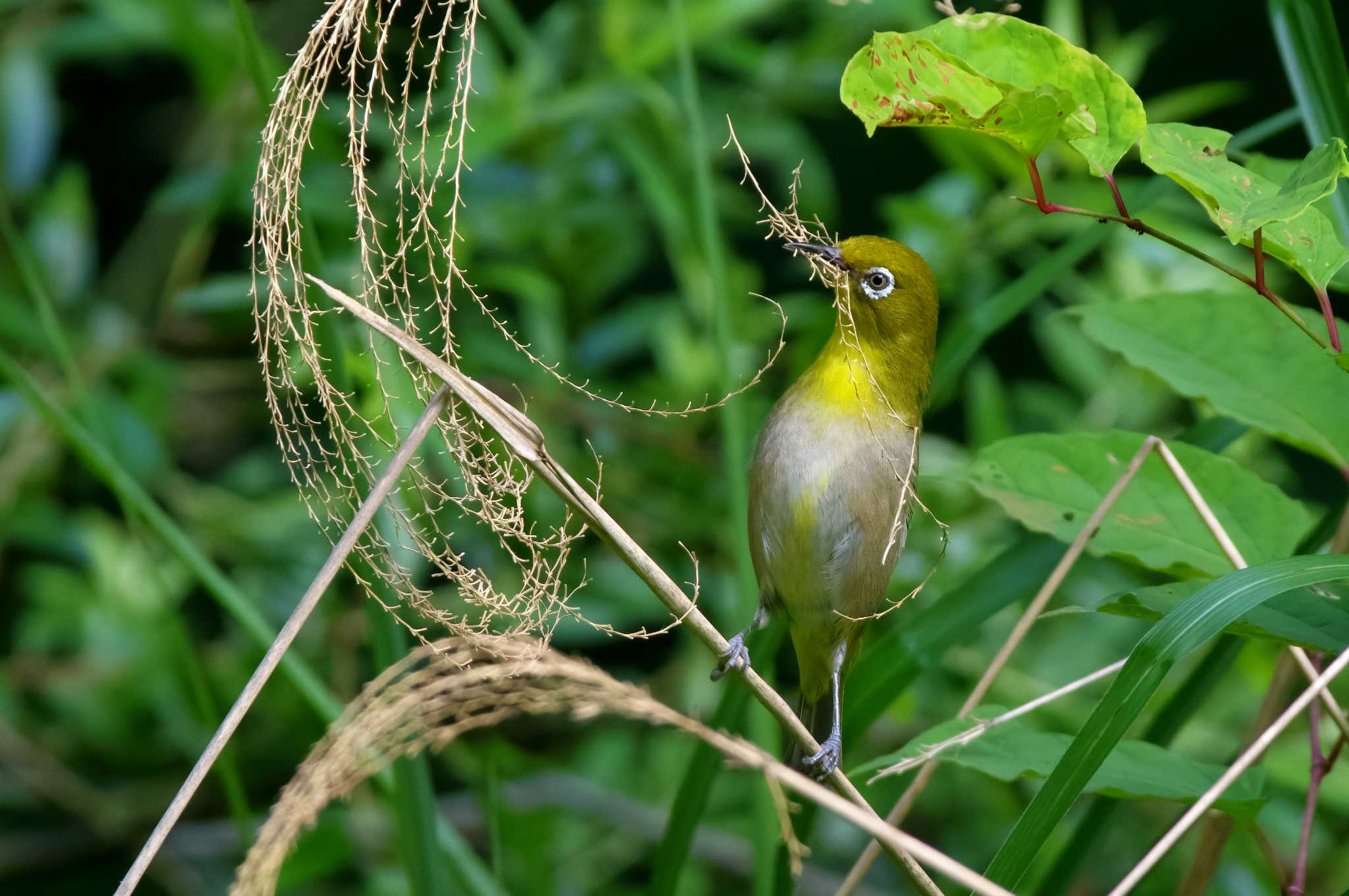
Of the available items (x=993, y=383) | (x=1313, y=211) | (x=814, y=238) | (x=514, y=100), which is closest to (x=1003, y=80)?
(x=1313, y=211)

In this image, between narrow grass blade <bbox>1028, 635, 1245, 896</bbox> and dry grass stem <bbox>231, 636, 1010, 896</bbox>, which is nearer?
dry grass stem <bbox>231, 636, 1010, 896</bbox>

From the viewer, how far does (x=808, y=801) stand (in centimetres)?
151

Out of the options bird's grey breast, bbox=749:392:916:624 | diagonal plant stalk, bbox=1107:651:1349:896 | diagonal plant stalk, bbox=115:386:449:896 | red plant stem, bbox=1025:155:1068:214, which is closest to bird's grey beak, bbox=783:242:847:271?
bird's grey breast, bbox=749:392:916:624

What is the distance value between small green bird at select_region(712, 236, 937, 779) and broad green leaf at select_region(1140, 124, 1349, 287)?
73cm

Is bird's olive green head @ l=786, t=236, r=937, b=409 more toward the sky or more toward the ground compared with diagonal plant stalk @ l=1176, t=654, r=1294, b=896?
more toward the sky

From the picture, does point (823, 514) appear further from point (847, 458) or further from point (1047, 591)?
point (1047, 591)

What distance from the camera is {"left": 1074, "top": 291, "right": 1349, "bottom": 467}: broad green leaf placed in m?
1.32

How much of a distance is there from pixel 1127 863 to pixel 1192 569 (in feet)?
4.67

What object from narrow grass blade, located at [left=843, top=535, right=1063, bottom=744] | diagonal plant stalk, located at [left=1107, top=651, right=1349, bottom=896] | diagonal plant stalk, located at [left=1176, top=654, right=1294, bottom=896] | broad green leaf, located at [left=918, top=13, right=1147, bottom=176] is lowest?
diagonal plant stalk, located at [left=1176, top=654, right=1294, bottom=896]

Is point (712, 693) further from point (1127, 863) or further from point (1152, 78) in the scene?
point (1152, 78)

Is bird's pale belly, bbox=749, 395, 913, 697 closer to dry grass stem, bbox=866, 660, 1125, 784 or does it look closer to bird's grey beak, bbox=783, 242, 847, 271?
bird's grey beak, bbox=783, 242, 847, 271

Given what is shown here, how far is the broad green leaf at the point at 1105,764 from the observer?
3.66 feet

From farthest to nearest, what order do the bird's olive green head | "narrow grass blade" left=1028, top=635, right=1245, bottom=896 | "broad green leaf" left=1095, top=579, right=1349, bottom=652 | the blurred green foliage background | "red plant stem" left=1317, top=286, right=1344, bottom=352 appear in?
the blurred green foliage background, the bird's olive green head, "narrow grass blade" left=1028, top=635, right=1245, bottom=896, "broad green leaf" left=1095, top=579, right=1349, bottom=652, "red plant stem" left=1317, top=286, right=1344, bottom=352

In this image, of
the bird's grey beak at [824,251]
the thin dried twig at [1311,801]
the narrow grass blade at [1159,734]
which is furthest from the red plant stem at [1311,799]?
the bird's grey beak at [824,251]
